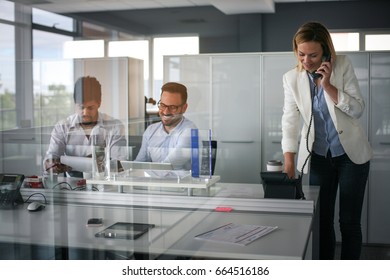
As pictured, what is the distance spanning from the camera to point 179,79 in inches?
138

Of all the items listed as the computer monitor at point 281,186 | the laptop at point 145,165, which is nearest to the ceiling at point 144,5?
the laptop at point 145,165

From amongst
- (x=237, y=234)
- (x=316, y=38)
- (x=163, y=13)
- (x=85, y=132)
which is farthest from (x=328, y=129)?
(x=163, y=13)

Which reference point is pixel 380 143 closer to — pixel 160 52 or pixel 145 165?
pixel 160 52

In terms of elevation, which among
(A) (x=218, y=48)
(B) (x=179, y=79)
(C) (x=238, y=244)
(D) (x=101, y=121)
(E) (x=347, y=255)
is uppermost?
(A) (x=218, y=48)

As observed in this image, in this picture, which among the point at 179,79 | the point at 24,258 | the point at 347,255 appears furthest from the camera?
the point at 179,79

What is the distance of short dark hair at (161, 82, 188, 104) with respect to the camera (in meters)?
2.98

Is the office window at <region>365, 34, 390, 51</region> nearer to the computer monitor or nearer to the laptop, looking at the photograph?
the laptop

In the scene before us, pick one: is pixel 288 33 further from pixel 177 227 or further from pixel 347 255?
pixel 177 227

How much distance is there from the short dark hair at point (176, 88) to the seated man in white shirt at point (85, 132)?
33cm

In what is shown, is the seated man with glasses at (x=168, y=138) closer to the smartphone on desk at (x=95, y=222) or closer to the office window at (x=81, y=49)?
the office window at (x=81, y=49)

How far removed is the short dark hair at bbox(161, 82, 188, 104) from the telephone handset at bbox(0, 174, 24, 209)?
1.01m

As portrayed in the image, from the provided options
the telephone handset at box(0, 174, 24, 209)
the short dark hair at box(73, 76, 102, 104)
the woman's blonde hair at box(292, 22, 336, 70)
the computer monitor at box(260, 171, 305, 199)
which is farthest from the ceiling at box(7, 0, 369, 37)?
Result: the computer monitor at box(260, 171, 305, 199)

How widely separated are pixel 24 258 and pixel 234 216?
703 mm
